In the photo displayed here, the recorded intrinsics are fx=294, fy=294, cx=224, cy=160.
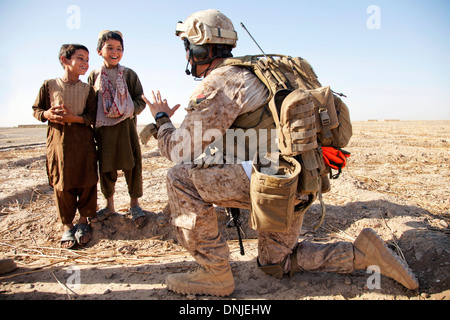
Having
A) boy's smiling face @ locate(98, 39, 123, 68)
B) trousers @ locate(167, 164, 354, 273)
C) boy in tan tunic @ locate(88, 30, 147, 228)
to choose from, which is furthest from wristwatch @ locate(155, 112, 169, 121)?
boy's smiling face @ locate(98, 39, 123, 68)

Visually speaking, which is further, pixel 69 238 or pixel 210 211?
pixel 69 238

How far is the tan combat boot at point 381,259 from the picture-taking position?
2.21m

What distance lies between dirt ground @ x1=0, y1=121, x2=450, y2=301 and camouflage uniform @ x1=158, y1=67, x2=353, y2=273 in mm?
347

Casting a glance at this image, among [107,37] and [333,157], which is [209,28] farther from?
[107,37]

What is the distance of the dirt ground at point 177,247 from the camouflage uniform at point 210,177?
35 cm

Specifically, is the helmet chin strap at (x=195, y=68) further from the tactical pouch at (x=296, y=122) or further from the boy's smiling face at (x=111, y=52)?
the boy's smiling face at (x=111, y=52)

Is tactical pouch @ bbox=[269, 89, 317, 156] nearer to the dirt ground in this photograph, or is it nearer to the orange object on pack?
the orange object on pack

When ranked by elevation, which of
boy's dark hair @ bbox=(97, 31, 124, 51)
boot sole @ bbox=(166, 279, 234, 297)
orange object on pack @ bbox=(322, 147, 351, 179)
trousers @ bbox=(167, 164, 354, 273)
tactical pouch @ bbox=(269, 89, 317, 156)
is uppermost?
boy's dark hair @ bbox=(97, 31, 124, 51)

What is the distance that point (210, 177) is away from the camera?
7.40 feet

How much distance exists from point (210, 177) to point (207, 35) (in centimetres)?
121

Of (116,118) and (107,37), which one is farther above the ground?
(107,37)

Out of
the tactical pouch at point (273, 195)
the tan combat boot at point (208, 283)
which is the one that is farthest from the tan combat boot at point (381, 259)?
the tan combat boot at point (208, 283)

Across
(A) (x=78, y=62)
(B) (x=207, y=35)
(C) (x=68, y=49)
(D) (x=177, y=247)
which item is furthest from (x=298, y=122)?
(C) (x=68, y=49)

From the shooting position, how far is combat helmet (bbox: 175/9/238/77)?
2523 mm
